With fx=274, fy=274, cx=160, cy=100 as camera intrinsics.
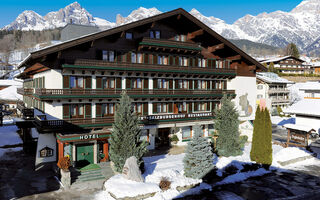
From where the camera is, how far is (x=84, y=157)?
28375 millimetres

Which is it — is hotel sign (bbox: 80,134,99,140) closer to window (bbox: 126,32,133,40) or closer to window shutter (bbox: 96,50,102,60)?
window shutter (bbox: 96,50,102,60)

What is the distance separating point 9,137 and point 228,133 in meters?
30.7

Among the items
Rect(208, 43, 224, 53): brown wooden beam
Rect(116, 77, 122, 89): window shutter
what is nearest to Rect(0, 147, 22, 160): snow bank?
Rect(116, 77, 122, 89): window shutter

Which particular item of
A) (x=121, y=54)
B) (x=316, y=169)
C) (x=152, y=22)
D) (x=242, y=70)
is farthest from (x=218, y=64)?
(x=316, y=169)

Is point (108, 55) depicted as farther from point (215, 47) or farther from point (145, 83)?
point (215, 47)

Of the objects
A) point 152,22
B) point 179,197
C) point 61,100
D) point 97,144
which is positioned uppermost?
point 152,22

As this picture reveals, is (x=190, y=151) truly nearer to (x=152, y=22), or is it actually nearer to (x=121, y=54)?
(x=121, y=54)

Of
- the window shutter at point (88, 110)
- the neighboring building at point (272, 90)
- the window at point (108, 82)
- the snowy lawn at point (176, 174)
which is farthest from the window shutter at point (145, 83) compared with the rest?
the neighboring building at point (272, 90)

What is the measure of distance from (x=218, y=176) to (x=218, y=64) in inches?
779

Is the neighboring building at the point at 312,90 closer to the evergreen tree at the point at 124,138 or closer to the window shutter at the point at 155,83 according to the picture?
the window shutter at the point at 155,83

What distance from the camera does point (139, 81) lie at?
112 ft

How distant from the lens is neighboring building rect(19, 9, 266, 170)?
93.8ft

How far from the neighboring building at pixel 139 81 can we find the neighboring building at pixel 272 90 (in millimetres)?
29147

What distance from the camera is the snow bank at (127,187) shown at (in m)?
20.5
